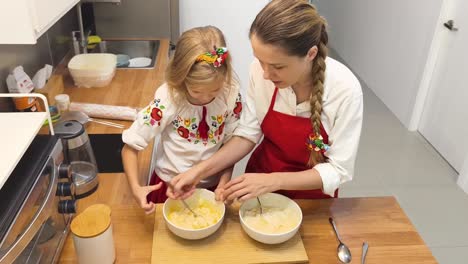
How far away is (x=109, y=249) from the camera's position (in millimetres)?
918

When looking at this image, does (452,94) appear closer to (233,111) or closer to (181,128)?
(233,111)

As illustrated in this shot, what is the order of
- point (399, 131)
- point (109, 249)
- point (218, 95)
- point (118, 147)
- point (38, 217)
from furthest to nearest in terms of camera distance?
point (399, 131) < point (118, 147) < point (218, 95) < point (109, 249) < point (38, 217)

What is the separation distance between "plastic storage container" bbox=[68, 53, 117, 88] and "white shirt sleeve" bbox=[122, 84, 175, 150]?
2.89 feet

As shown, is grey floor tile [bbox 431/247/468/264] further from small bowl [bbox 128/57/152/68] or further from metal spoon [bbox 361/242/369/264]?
small bowl [bbox 128/57/152/68]

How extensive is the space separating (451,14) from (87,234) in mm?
2839

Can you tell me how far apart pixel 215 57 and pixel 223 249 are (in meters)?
0.49

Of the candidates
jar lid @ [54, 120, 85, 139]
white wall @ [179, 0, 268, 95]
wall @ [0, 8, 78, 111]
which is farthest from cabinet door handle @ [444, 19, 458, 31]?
jar lid @ [54, 120, 85, 139]

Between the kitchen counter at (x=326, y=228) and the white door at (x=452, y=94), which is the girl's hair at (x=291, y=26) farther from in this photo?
the white door at (x=452, y=94)

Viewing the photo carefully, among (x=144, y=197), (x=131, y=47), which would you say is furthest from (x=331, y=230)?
(x=131, y=47)

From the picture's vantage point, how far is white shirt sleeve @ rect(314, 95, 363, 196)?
111cm

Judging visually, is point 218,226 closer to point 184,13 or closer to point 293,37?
point 293,37

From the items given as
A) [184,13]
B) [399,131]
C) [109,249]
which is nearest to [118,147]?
[109,249]

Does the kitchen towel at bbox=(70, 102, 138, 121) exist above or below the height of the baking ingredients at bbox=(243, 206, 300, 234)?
below

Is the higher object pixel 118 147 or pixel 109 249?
pixel 109 249
